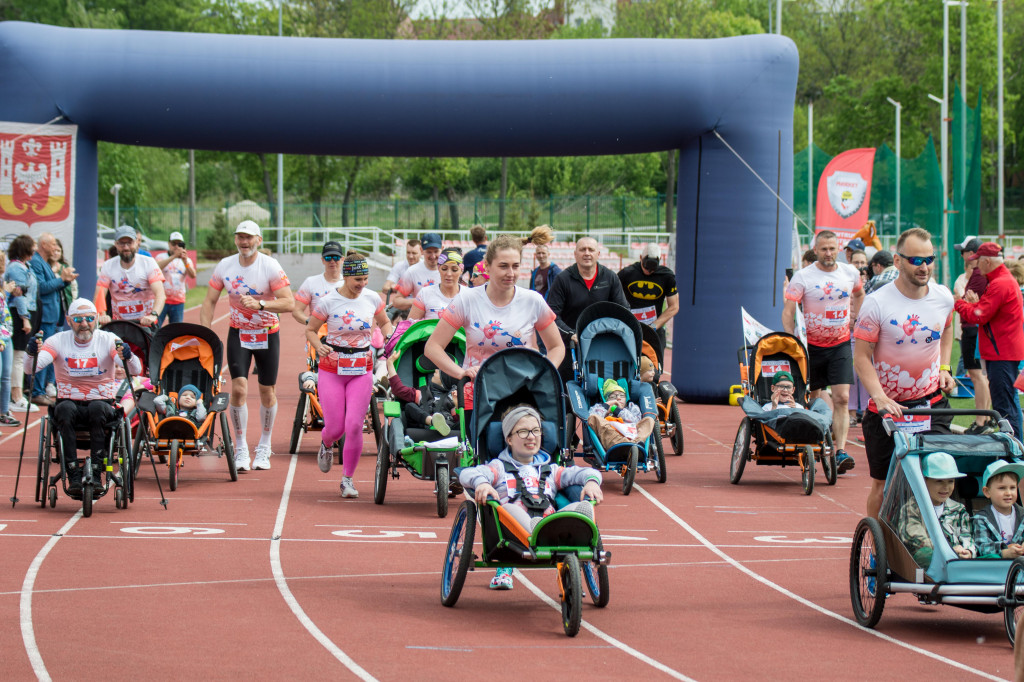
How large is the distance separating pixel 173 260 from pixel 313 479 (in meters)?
6.96

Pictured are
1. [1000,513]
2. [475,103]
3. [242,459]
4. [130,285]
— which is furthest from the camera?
[475,103]

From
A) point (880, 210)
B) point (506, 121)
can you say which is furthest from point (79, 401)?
point (880, 210)

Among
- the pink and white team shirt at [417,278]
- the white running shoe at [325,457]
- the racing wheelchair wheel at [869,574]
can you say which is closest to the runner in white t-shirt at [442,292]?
the white running shoe at [325,457]

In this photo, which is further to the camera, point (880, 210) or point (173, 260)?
point (880, 210)

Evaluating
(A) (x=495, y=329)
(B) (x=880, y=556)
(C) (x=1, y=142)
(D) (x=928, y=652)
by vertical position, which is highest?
(C) (x=1, y=142)

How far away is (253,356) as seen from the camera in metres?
12.1

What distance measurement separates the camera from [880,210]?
3444cm

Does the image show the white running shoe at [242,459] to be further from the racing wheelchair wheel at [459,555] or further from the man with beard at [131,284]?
the racing wheelchair wheel at [459,555]

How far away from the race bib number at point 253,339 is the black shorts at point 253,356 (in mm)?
40

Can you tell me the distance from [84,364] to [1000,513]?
6442 mm

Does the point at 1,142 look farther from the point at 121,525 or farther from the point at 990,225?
the point at 990,225

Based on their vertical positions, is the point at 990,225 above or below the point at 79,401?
above

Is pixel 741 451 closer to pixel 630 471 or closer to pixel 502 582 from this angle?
pixel 630 471

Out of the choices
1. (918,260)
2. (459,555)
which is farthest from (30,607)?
(918,260)
